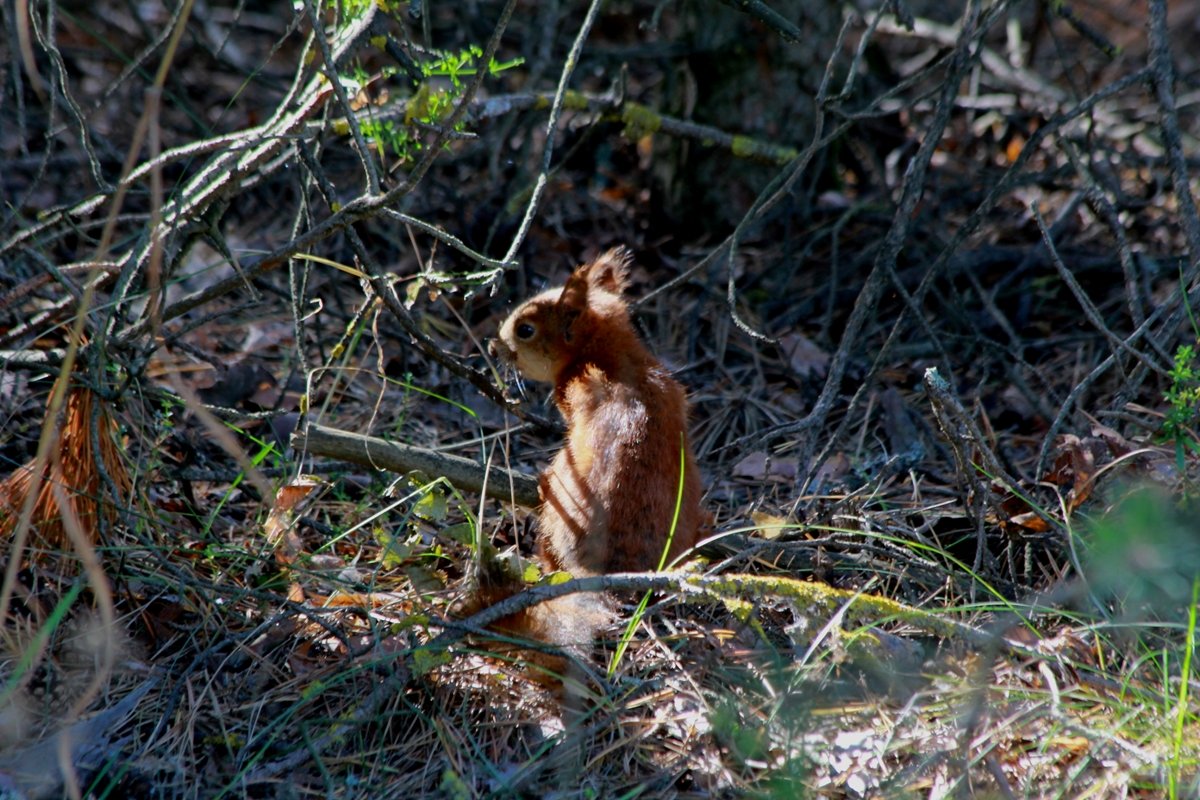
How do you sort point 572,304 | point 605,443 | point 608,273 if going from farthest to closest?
point 608,273 → point 572,304 → point 605,443

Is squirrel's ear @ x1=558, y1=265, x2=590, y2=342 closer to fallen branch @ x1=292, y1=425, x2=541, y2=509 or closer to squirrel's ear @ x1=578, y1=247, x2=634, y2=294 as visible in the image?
squirrel's ear @ x1=578, y1=247, x2=634, y2=294

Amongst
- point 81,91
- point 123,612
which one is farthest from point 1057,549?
point 81,91

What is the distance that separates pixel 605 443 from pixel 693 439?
89cm

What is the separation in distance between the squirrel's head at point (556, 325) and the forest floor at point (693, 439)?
7.7 inches

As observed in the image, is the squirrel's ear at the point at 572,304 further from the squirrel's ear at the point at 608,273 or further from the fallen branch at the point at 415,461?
the fallen branch at the point at 415,461

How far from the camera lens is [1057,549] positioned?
278 centimetres

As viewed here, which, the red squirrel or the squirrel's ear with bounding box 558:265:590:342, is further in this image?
the squirrel's ear with bounding box 558:265:590:342

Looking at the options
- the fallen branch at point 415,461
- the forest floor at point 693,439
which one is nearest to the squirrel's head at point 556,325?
the forest floor at point 693,439

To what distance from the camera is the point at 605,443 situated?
A: 116 inches

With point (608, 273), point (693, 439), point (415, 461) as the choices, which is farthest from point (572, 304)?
point (415, 461)

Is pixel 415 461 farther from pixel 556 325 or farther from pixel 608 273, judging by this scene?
pixel 608 273

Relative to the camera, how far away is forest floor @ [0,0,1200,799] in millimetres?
2227

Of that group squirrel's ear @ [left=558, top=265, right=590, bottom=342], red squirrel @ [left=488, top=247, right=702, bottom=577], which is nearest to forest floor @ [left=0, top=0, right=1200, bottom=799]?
red squirrel @ [left=488, top=247, right=702, bottom=577]

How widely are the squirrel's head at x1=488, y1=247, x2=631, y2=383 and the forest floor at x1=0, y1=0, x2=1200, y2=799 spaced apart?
0.64ft
